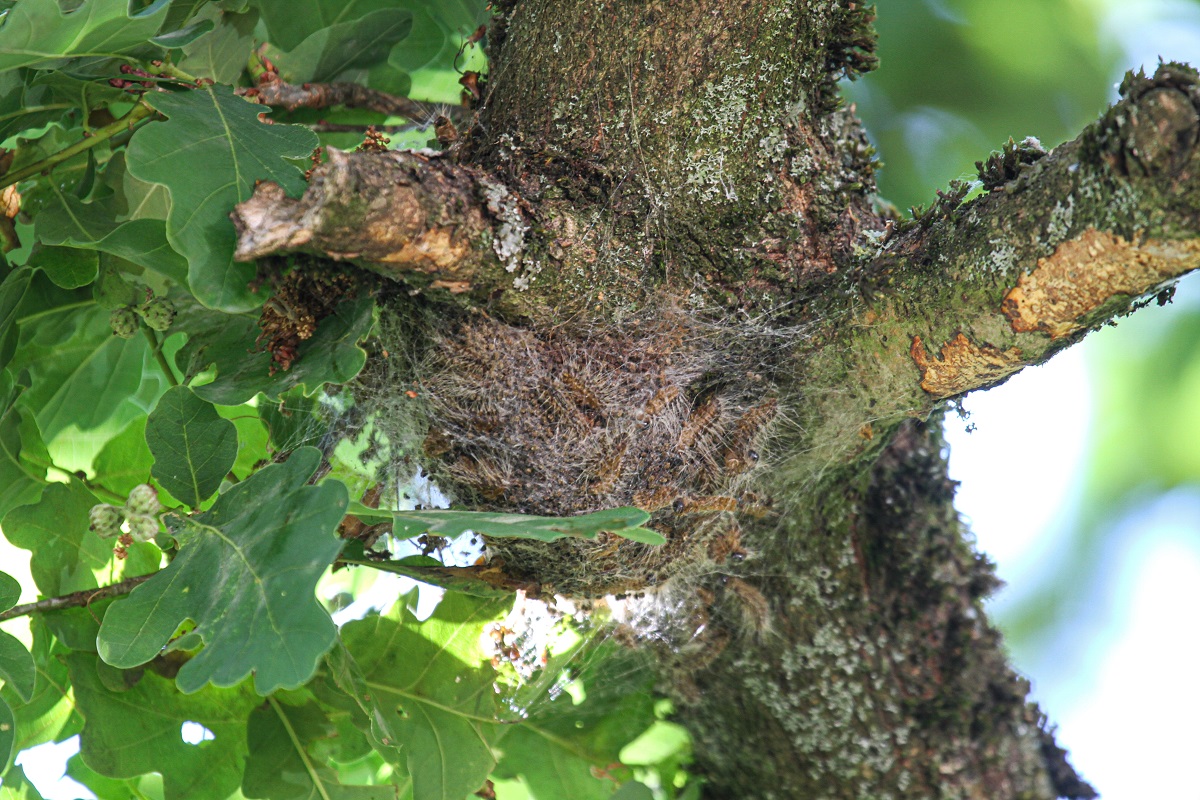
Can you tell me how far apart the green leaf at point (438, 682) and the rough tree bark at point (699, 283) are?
5.9 inches

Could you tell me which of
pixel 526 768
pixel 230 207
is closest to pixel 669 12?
Answer: pixel 230 207

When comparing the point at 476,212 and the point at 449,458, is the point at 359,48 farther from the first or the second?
the point at 449,458

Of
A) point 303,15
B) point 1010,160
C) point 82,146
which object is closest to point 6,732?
point 82,146

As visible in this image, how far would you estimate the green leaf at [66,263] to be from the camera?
3.85 ft

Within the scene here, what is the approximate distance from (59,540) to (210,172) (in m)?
0.60

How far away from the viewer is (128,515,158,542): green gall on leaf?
1167mm

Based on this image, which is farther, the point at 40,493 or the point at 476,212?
the point at 40,493

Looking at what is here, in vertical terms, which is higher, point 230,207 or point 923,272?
point 923,272

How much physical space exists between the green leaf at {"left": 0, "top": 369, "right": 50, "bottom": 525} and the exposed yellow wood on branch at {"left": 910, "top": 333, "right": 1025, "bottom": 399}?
3.69ft

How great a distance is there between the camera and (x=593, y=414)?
1208 mm

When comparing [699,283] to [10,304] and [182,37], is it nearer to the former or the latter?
[182,37]

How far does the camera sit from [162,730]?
1.25 metres

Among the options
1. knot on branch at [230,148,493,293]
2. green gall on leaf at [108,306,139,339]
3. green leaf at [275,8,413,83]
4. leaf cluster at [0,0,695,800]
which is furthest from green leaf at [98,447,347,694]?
green leaf at [275,8,413,83]

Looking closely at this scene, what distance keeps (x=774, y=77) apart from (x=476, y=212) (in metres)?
0.44
